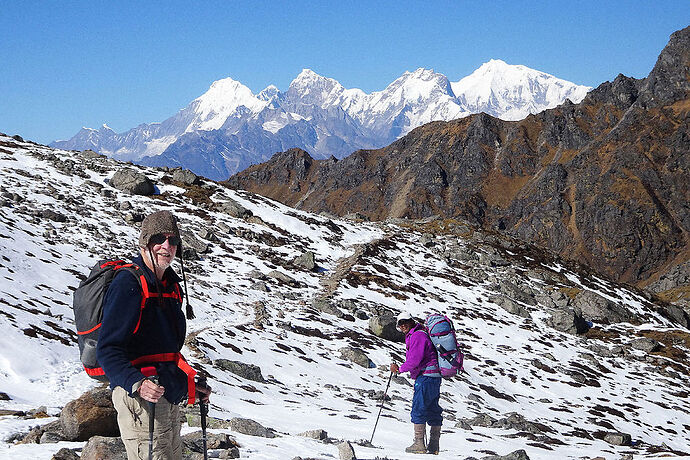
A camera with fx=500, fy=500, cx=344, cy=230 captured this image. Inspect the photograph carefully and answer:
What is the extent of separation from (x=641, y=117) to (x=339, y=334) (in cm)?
20165

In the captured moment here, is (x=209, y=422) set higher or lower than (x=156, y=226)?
lower

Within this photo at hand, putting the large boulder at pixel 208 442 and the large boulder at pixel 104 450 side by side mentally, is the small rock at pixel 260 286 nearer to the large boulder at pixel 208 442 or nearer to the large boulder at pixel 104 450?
the large boulder at pixel 208 442

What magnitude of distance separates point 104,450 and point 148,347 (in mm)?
3607

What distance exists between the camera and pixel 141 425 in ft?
18.9

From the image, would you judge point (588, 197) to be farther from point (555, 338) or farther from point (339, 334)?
point (339, 334)

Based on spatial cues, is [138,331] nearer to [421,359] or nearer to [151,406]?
[151,406]

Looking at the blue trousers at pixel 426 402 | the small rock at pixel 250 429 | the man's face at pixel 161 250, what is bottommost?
the small rock at pixel 250 429

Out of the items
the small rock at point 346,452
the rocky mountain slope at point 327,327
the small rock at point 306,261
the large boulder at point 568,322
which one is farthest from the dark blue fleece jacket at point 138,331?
the large boulder at point 568,322

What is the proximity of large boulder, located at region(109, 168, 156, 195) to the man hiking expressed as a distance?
54797 mm

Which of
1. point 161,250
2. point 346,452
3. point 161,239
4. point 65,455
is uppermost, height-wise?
point 161,239

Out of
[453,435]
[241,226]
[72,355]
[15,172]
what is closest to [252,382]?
[72,355]

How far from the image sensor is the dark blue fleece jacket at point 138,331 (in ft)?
17.6

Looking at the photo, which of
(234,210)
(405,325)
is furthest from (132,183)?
(405,325)

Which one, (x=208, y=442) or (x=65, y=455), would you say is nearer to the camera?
(x=65, y=455)
